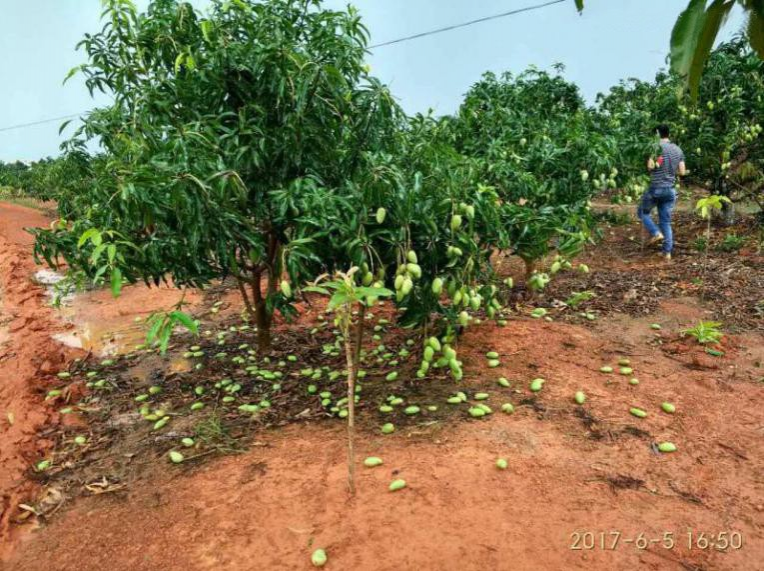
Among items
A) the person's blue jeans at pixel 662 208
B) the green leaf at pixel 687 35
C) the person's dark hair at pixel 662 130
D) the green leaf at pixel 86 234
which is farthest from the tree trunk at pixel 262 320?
the person's dark hair at pixel 662 130

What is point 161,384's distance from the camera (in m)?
4.15

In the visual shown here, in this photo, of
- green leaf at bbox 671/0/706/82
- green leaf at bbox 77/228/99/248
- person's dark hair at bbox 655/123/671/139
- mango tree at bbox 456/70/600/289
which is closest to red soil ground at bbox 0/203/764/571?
mango tree at bbox 456/70/600/289

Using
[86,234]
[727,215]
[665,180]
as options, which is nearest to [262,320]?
[86,234]

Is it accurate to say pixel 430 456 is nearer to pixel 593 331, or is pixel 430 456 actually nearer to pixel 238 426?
pixel 238 426

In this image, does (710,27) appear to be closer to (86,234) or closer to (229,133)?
(86,234)

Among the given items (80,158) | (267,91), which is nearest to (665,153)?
(267,91)

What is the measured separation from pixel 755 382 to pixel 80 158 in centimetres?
542

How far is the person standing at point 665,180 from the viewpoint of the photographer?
21.1 feet
